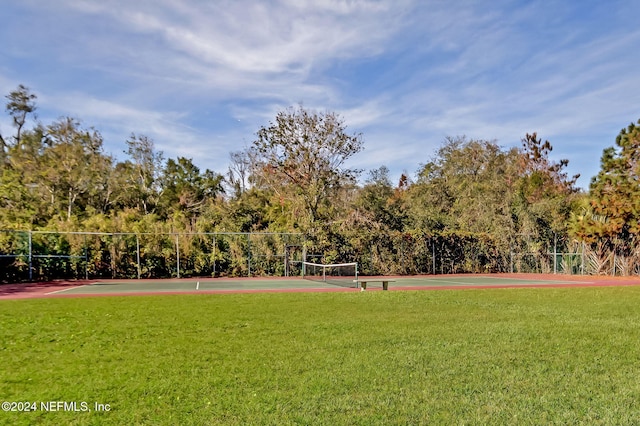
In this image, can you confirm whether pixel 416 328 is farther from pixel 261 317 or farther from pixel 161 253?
pixel 161 253

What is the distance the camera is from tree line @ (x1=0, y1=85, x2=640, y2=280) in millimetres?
27172

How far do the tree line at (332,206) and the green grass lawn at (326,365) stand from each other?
1662 centimetres

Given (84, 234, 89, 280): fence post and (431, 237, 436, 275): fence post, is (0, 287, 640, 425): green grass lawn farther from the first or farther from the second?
(431, 237, 436, 275): fence post

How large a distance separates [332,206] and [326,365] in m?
27.3

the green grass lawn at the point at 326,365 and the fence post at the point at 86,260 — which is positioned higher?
the fence post at the point at 86,260

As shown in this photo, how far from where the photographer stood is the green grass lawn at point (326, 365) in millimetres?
4812

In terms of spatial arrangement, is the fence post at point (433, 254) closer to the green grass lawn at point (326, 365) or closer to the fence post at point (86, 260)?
the green grass lawn at point (326, 365)

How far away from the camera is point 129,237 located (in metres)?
25.4

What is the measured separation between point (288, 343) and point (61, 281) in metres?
20.1

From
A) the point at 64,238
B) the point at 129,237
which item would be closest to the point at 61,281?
the point at 64,238

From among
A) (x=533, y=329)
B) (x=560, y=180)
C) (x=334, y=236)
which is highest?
(x=560, y=180)

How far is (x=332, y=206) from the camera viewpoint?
3381 centimetres

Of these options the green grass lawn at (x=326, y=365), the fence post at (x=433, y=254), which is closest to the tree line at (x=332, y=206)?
the fence post at (x=433, y=254)

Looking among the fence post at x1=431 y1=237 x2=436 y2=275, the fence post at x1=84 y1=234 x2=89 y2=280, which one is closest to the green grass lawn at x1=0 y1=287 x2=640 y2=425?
the fence post at x1=84 y1=234 x2=89 y2=280
